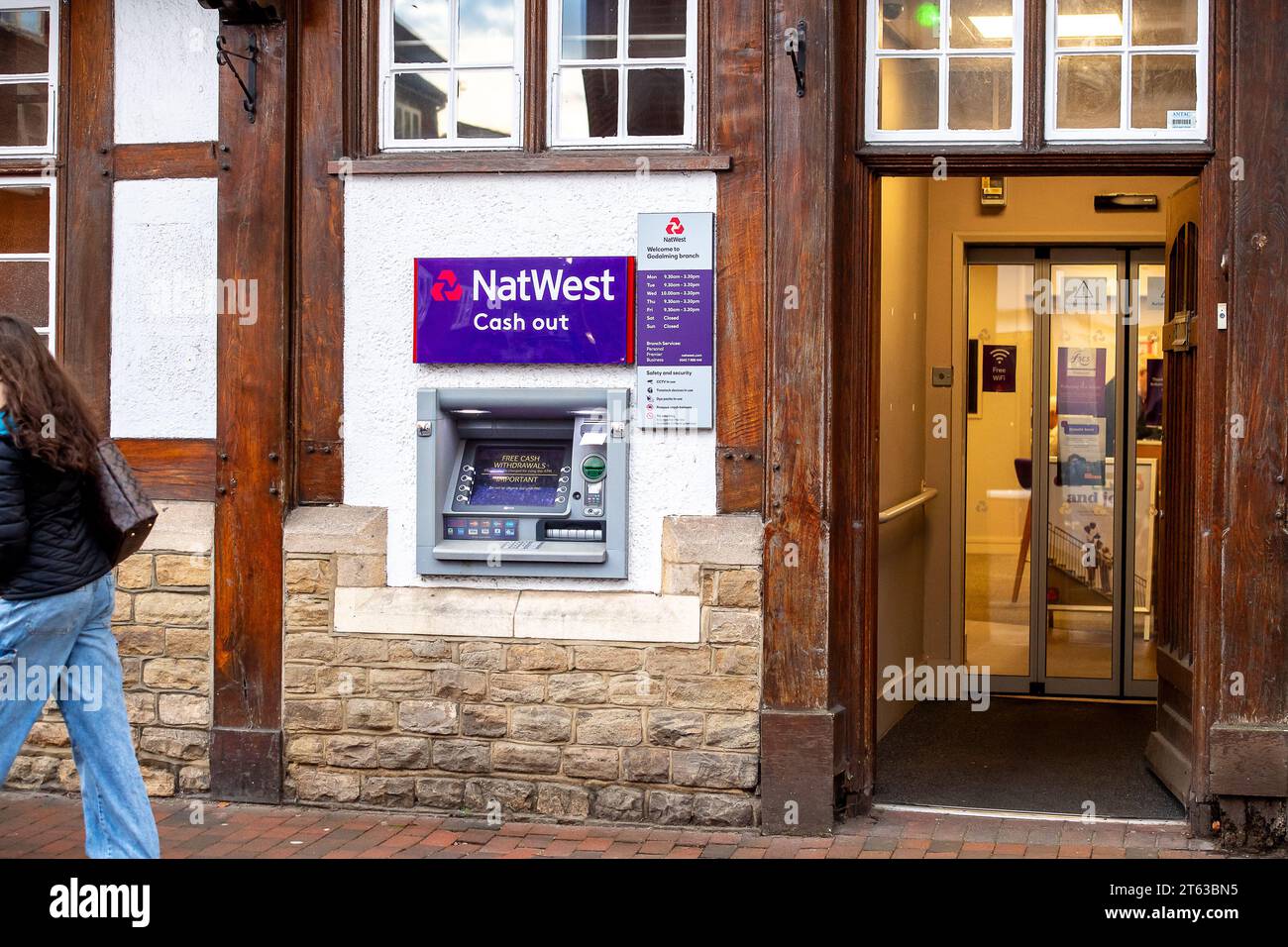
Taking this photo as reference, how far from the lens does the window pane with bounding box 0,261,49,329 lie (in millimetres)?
7113

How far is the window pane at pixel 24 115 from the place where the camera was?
7.10m

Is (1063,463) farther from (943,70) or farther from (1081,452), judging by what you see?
(943,70)

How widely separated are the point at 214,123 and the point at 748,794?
12.5 feet

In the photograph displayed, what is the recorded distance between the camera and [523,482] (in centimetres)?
665

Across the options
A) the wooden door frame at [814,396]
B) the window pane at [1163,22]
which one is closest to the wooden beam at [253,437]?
the wooden door frame at [814,396]

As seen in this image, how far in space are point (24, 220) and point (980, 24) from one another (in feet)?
14.7

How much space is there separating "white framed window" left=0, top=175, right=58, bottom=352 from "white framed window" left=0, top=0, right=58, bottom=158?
18 centimetres

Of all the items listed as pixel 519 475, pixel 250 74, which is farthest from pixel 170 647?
pixel 250 74

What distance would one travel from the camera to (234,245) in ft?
22.2

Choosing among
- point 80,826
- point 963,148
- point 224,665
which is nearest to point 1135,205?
point 963,148

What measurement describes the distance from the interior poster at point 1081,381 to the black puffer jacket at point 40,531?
6.20 meters

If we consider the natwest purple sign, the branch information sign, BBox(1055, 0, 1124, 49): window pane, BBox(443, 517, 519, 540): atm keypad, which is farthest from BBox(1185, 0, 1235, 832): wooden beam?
BBox(443, 517, 519, 540): atm keypad

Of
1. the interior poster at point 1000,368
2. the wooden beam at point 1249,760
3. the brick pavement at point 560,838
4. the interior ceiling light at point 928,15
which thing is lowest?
the brick pavement at point 560,838

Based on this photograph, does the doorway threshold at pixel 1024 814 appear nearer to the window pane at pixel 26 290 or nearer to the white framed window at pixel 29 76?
the window pane at pixel 26 290
